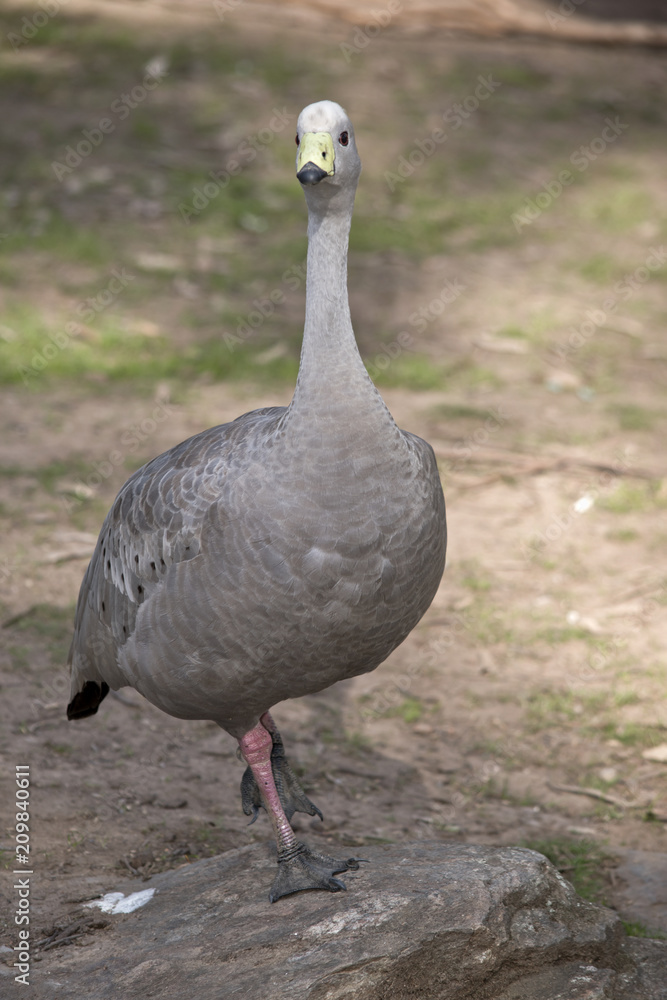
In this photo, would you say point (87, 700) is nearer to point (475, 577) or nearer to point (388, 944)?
point (388, 944)

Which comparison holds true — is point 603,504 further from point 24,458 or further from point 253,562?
point 253,562

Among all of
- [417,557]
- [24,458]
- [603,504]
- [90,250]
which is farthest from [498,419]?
[417,557]

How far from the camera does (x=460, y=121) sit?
1357cm

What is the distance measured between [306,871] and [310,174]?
249cm

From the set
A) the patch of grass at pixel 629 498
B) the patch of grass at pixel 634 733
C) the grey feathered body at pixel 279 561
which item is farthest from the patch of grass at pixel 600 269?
the grey feathered body at pixel 279 561

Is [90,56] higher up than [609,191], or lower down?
higher up

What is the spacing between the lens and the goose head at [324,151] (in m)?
3.42

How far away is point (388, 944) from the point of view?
3479 millimetres

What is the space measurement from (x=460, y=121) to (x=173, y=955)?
1198cm

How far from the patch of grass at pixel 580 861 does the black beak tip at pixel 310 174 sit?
10.2ft

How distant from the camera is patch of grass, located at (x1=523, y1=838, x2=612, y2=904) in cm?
474

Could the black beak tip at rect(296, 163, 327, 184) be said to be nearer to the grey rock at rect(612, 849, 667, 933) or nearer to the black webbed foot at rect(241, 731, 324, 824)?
the black webbed foot at rect(241, 731, 324, 824)

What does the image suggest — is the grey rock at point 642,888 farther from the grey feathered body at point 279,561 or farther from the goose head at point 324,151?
the goose head at point 324,151

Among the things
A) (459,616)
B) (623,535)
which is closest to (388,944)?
(459,616)
